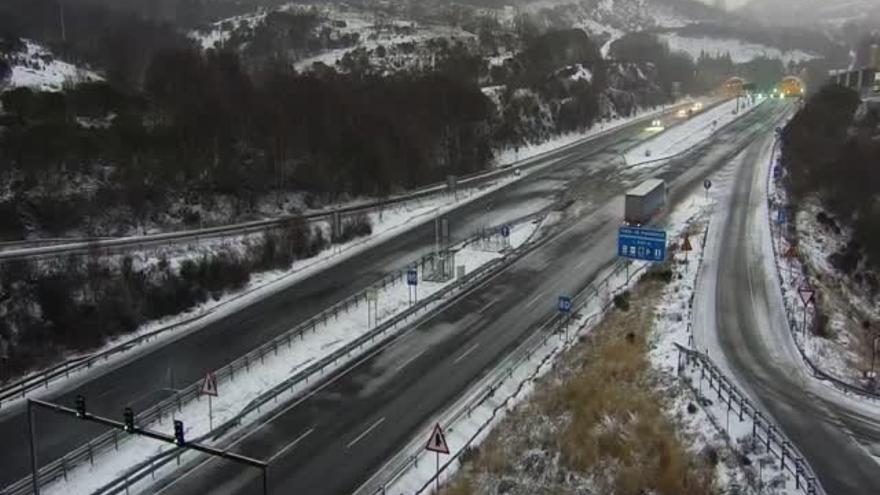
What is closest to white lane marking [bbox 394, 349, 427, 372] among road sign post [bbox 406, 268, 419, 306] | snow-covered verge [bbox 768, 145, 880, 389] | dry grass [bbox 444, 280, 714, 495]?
road sign post [bbox 406, 268, 419, 306]

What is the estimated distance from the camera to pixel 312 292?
172 feet

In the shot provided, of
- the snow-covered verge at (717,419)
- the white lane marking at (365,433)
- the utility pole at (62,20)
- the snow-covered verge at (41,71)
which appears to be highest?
the utility pole at (62,20)

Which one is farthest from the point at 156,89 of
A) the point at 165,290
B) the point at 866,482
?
the point at 866,482

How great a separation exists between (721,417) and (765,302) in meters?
17.6

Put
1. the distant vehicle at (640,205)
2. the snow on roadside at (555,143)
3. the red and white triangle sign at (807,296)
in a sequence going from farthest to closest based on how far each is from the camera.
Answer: the snow on roadside at (555,143), the distant vehicle at (640,205), the red and white triangle sign at (807,296)

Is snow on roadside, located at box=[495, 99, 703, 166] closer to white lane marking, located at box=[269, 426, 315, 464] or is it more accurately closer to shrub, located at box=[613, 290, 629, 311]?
shrub, located at box=[613, 290, 629, 311]

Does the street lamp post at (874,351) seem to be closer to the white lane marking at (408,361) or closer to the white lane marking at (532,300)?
the white lane marking at (532,300)

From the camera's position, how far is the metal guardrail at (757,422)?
2608cm

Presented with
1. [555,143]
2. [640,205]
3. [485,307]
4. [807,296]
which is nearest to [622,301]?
[485,307]

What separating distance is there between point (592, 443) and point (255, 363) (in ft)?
60.3

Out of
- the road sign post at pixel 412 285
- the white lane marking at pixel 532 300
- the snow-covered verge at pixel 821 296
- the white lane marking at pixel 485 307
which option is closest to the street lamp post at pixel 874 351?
the snow-covered verge at pixel 821 296

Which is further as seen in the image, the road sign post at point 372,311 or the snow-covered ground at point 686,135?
the snow-covered ground at point 686,135

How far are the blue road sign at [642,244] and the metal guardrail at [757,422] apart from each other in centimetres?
1006

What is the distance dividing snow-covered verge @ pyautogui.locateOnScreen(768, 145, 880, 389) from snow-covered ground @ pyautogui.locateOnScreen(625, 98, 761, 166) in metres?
27.9
